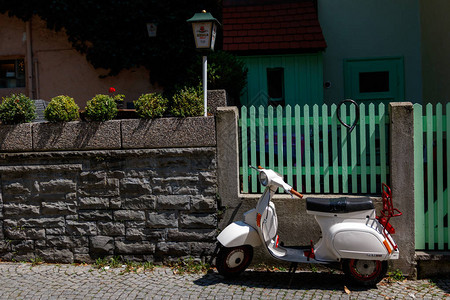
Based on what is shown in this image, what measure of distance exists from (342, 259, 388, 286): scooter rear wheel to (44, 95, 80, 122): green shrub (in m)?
3.76

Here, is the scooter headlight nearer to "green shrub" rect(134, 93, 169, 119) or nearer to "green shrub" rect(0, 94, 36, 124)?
"green shrub" rect(134, 93, 169, 119)

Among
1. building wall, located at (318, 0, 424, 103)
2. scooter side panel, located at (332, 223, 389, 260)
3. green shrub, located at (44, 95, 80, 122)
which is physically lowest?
scooter side panel, located at (332, 223, 389, 260)

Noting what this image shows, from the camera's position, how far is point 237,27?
8523 mm

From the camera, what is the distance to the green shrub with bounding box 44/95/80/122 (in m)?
5.51

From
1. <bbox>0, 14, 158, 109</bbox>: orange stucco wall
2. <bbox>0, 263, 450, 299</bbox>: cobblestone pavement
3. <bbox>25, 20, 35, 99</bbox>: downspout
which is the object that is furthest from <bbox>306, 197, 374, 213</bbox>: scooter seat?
<bbox>25, 20, 35, 99</bbox>: downspout

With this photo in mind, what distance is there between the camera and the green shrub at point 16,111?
564cm

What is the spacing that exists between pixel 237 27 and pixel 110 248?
5.04 m

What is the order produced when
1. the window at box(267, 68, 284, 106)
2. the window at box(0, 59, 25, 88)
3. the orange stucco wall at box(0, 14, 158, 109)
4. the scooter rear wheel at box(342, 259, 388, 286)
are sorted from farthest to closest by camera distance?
the window at box(0, 59, 25, 88) < the orange stucco wall at box(0, 14, 158, 109) < the window at box(267, 68, 284, 106) < the scooter rear wheel at box(342, 259, 388, 286)

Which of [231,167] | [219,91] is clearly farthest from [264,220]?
[219,91]

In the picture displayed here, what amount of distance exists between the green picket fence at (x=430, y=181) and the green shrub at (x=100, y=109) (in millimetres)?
3622

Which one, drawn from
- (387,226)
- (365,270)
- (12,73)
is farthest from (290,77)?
(12,73)

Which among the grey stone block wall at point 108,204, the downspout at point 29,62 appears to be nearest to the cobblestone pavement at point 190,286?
the grey stone block wall at point 108,204

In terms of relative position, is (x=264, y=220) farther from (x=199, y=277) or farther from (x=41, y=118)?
(x=41, y=118)

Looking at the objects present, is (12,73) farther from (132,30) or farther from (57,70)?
(132,30)
